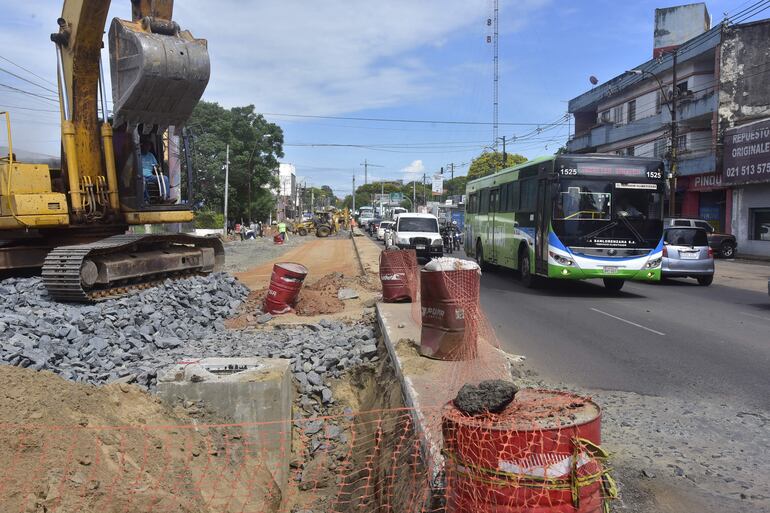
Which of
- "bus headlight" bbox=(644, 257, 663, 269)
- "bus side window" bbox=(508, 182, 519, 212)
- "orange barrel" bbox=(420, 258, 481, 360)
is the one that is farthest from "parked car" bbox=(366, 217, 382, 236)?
"orange barrel" bbox=(420, 258, 481, 360)

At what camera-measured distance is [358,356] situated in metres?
8.90

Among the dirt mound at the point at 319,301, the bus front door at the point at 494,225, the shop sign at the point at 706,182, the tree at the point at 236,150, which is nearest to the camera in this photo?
the dirt mound at the point at 319,301

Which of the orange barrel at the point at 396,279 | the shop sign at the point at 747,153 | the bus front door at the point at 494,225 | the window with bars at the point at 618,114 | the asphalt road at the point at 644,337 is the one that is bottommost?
the asphalt road at the point at 644,337

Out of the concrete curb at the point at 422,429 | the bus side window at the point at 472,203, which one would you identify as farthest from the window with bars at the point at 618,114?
the concrete curb at the point at 422,429

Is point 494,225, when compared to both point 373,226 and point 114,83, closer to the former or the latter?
point 114,83

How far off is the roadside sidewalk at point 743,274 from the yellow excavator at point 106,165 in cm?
1568

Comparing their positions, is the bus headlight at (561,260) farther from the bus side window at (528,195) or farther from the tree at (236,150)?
the tree at (236,150)

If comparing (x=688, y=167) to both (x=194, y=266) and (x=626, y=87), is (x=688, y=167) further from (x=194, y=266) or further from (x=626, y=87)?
(x=194, y=266)

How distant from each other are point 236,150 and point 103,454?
5464cm

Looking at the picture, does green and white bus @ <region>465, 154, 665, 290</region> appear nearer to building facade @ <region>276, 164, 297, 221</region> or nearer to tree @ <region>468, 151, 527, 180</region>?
tree @ <region>468, 151, 527, 180</region>

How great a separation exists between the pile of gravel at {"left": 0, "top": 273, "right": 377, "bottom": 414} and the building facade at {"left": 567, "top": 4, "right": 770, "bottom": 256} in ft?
84.1

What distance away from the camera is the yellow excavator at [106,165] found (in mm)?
9312

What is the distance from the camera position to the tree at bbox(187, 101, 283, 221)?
53.6 meters

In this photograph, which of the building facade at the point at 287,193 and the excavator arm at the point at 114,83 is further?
the building facade at the point at 287,193
